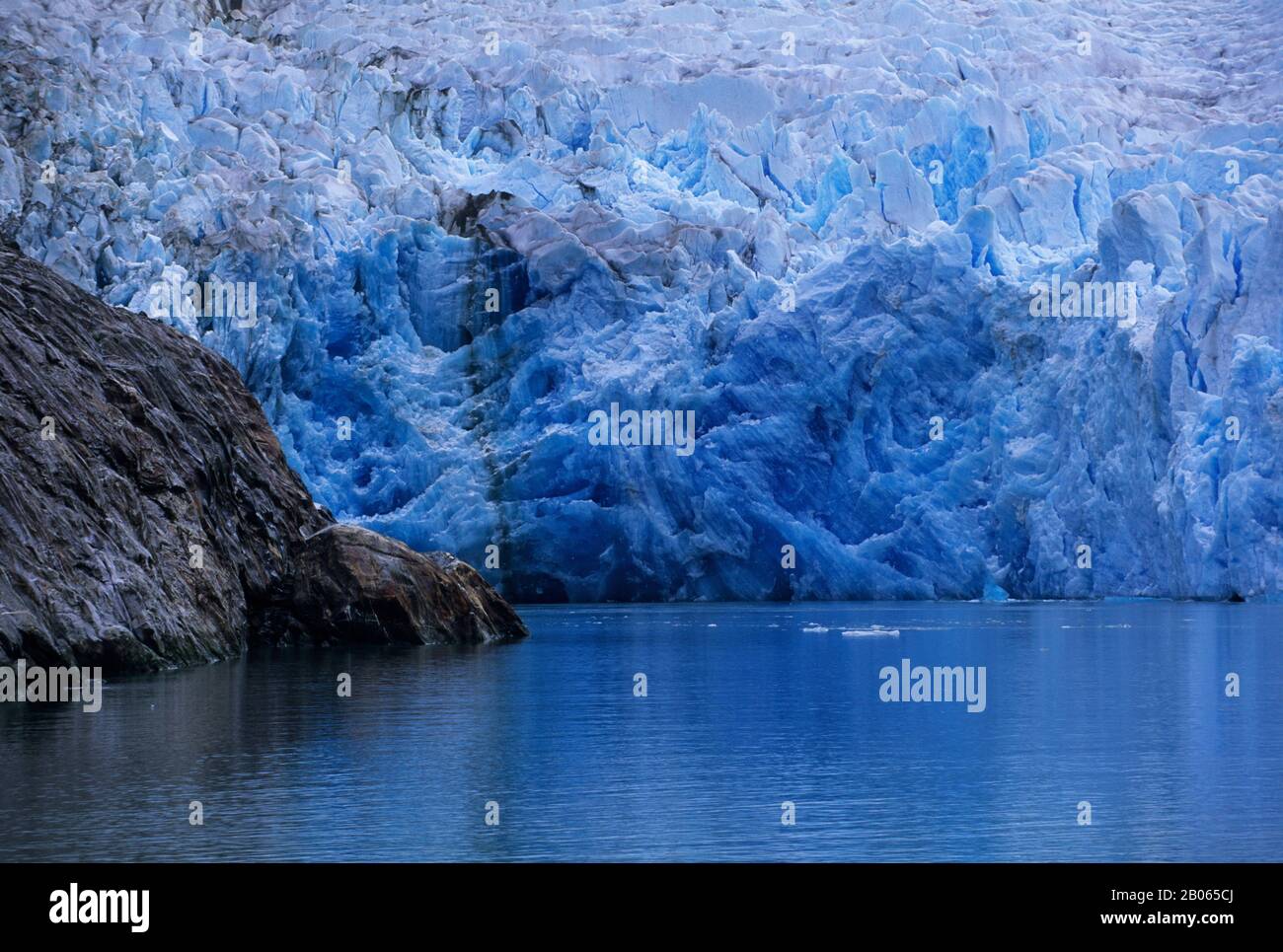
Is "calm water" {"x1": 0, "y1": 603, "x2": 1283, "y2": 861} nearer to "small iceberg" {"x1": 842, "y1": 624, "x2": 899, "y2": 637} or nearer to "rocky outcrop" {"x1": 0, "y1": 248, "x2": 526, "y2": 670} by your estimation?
"rocky outcrop" {"x1": 0, "y1": 248, "x2": 526, "y2": 670}

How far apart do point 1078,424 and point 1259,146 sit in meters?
10.7

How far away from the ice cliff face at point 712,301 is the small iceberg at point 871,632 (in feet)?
27.5

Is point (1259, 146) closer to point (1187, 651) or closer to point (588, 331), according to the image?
point (588, 331)

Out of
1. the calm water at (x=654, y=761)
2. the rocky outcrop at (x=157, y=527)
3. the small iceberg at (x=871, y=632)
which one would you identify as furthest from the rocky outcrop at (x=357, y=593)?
the small iceberg at (x=871, y=632)

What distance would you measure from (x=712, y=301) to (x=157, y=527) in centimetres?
1996

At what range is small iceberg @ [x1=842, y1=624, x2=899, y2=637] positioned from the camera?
29281 millimetres

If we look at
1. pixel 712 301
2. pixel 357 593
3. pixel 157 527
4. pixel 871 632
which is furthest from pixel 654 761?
pixel 712 301

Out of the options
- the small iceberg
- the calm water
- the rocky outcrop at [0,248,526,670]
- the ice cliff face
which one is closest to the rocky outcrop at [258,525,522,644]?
the rocky outcrop at [0,248,526,670]

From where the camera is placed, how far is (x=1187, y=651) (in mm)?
25797

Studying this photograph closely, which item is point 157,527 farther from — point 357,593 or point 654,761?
point 654,761

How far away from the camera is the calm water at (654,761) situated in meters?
10.7

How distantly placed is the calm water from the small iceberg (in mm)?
4088

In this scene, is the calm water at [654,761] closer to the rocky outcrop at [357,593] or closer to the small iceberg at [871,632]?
the rocky outcrop at [357,593]
